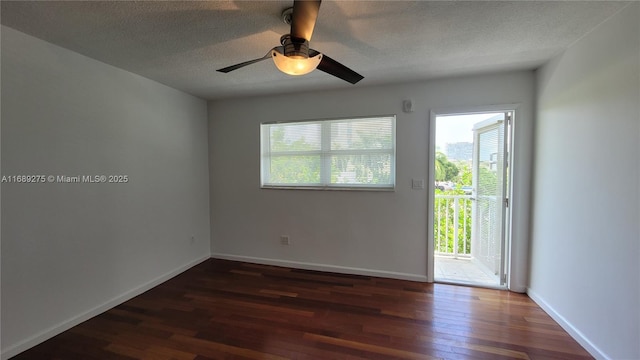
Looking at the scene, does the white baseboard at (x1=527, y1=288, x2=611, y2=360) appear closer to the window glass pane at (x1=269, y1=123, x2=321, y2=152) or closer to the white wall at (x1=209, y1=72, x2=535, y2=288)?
the white wall at (x1=209, y1=72, x2=535, y2=288)

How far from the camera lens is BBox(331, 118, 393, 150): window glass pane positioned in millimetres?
2988

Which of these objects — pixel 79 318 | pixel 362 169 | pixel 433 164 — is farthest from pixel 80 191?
pixel 433 164

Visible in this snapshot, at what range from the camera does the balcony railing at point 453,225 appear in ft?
12.1

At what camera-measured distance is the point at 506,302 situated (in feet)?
8.02

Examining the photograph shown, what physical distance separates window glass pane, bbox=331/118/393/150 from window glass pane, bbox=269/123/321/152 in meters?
0.24

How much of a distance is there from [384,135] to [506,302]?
207cm

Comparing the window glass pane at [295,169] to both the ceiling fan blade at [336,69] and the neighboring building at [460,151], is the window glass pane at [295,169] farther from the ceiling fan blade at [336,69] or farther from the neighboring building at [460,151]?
the neighboring building at [460,151]

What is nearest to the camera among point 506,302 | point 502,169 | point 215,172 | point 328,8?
point 328,8

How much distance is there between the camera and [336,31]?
5.77 feet

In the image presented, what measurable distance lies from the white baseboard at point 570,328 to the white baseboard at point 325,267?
1.00 metres

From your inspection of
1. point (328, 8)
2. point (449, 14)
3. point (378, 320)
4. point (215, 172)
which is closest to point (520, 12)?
point (449, 14)

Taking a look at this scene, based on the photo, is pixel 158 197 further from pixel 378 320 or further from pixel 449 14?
pixel 449 14

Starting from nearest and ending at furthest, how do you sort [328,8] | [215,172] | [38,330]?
1. [328,8]
2. [38,330]
3. [215,172]

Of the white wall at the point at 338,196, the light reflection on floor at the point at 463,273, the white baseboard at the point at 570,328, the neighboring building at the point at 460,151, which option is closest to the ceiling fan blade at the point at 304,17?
the white wall at the point at 338,196
